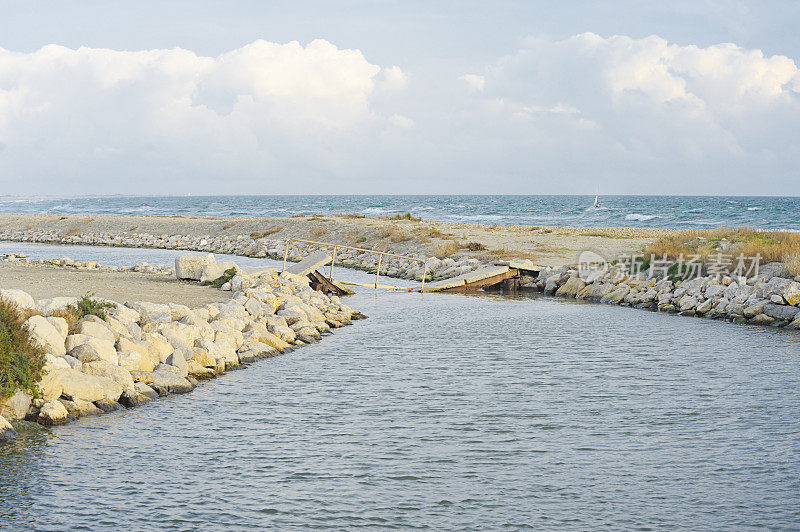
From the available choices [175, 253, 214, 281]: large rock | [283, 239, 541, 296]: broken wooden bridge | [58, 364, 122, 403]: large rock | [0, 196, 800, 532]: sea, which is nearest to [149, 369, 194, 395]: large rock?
[0, 196, 800, 532]: sea

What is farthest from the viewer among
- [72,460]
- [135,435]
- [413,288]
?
[413,288]

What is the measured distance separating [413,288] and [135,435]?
19.9m

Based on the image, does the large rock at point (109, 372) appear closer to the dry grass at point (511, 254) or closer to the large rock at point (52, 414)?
the large rock at point (52, 414)

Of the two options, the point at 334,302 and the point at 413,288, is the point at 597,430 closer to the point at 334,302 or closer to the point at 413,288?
the point at 334,302

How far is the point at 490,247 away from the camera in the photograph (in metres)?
38.5

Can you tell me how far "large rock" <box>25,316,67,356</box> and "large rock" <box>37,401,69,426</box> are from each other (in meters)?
1.13

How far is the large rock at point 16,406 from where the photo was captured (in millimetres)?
10117

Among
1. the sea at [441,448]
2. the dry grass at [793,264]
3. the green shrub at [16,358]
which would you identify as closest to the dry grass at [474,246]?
the dry grass at [793,264]

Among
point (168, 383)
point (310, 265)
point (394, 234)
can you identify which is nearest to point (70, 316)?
point (168, 383)

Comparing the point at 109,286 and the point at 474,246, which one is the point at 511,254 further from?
the point at 109,286

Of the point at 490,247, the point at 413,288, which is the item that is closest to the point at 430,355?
the point at 413,288

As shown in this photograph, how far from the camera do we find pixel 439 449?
9719mm

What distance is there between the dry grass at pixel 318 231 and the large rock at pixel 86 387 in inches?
1477

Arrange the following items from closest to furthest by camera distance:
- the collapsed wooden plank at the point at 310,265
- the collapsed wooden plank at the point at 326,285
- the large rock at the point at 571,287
→ the collapsed wooden plank at the point at 310,265 < the collapsed wooden plank at the point at 326,285 < the large rock at the point at 571,287
